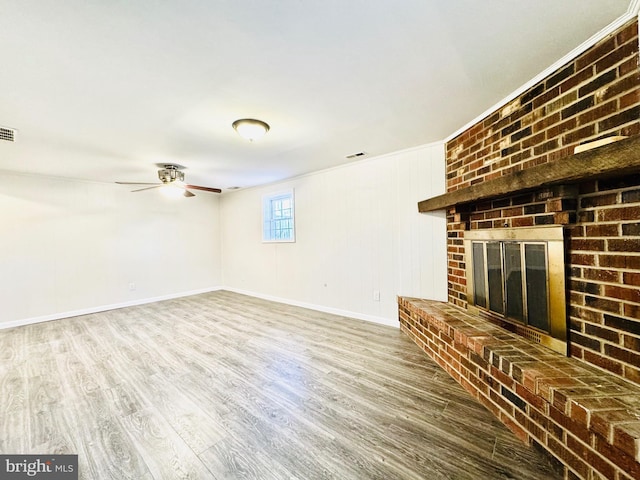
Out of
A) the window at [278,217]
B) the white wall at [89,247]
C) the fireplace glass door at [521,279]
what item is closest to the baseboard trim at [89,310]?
the white wall at [89,247]

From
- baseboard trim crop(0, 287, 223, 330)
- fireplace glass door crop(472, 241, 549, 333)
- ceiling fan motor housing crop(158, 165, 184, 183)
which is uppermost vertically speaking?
ceiling fan motor housing crop(158, 165, 184, 183)

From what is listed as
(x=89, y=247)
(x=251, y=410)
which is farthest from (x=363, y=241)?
(x=89, y=247)

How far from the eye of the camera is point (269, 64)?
5.54ft

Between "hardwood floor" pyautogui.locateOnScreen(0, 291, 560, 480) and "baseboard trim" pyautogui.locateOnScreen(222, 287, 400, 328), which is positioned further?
"baseboard trim" pyautogui.locateOnScreen(222, 287, 400, 328)

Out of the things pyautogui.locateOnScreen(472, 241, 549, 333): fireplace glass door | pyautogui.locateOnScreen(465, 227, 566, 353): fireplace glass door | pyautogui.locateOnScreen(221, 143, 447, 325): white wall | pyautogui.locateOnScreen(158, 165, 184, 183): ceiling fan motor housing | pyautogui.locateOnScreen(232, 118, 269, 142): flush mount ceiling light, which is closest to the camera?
pyautogui.locateOnScreen(465, 227, 566, 353): fireplace glass door

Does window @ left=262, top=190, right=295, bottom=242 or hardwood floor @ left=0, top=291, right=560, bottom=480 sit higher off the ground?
window @ left=262, top=190, right=295, bottom=242

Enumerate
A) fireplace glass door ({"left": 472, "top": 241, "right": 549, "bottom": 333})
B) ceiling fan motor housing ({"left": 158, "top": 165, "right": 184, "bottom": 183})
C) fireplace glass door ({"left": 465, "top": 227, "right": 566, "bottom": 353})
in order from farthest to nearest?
ceiling fan motor housing ({"left": 158, "top": 165, "right": 184, "bottom": 183})
fireplace glass door ({"left": 472, "top": 241, "right": 549, "bottom": 333})
fireplace glass door ({"left": 465, "top": 227, "right": 566, "bottom": 353})

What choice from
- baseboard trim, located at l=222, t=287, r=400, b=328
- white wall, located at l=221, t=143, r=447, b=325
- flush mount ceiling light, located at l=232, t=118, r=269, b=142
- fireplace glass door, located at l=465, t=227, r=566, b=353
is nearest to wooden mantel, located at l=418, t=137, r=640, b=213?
fireplace glass door, located at l=465, t=227, r=566, b=353

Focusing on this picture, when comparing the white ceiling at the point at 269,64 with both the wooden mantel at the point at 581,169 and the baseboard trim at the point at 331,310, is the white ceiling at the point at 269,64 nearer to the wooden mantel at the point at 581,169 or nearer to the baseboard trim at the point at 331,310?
the wooden mantel at the point at 581,169

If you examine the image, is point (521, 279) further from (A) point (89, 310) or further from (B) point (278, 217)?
(A) point (89, 310)

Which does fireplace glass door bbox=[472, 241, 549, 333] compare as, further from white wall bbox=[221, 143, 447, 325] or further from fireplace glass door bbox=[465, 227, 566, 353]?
white wall bbox=[221, 143, 447, 325]

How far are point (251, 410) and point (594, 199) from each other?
2661 millimetres

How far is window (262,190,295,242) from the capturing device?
16.4ft

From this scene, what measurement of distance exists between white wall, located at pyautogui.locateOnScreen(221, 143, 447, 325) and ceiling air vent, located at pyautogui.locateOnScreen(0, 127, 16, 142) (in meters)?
3.43
